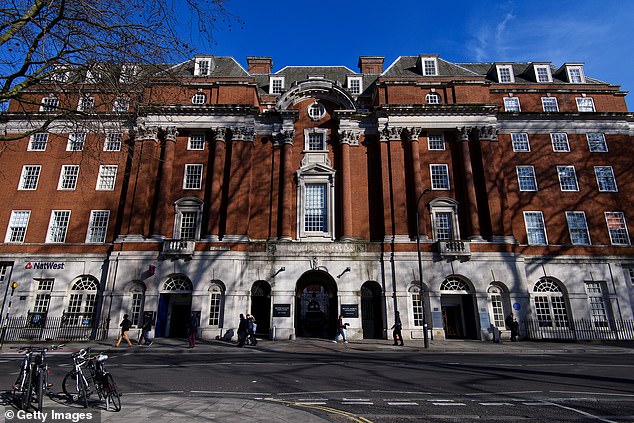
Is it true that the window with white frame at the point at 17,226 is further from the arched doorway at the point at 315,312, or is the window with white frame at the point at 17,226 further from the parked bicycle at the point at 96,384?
the parked bicycle at the point at 96,384

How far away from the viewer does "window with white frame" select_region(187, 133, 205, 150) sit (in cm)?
2812

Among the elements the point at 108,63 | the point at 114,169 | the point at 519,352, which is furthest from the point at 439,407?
the point at 114,169

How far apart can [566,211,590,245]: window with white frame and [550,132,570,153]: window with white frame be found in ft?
17.7

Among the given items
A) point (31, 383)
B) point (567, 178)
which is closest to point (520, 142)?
point (567, 178)

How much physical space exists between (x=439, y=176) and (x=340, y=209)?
826cm

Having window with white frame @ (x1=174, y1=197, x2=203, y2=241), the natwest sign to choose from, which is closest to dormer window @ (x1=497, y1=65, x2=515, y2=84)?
window with white frame @ (x1=174, y1=197, x2=203, y2=241)

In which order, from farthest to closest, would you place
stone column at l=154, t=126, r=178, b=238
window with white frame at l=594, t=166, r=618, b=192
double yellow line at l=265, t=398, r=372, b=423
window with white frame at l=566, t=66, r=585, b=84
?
1. window with white frame at l=566, t=66, r=585, b=84
2. window with white frame at l=594, t=166, r=618, b=192
3. stone column at l=154, t=126, r=178, b=238
4. double yellow line at l=265, t=398, r=372, b=423

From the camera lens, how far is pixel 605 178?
28.1 meters

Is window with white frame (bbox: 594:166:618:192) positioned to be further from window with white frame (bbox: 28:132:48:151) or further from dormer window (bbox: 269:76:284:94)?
window with white frame (bbox: 28:132:48:151)

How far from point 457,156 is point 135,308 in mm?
26484

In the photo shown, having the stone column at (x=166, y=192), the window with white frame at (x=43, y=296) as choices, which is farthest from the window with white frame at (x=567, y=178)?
the window with white frame at (x=43, y=296)

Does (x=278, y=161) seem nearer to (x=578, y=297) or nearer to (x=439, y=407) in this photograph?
(x=439, y=407)

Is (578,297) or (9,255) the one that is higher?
(9,255)

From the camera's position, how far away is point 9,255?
2539cm
